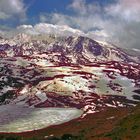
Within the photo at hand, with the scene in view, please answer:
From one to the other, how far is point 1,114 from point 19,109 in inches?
626

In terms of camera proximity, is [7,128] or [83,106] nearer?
[7,128]

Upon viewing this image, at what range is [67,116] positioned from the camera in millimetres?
159125

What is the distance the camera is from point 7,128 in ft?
441

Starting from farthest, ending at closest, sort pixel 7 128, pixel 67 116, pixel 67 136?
1. pixel 67 116
2. pixel 7 128
3. pixel 67 136

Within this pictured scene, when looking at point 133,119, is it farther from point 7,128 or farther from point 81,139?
point 7,128

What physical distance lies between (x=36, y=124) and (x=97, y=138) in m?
81.8

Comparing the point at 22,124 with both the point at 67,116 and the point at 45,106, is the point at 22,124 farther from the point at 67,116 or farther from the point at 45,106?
the point at 45,106

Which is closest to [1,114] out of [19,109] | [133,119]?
[19,109]

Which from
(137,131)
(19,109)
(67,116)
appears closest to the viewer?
(137,131)

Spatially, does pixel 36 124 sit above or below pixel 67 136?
Answer: below

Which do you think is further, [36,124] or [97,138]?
[36,124]

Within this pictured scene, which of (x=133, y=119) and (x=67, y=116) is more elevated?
(x=133, y=119)

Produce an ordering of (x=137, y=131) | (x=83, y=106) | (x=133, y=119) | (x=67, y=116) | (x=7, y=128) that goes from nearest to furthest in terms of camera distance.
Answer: (x=137, y=131)
(x=133, y=119)
(x=7, y=128)
(x=67, y=116)
(x=83, y=106)

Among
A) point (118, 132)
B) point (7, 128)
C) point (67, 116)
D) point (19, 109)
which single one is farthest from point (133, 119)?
point (19, 109)
